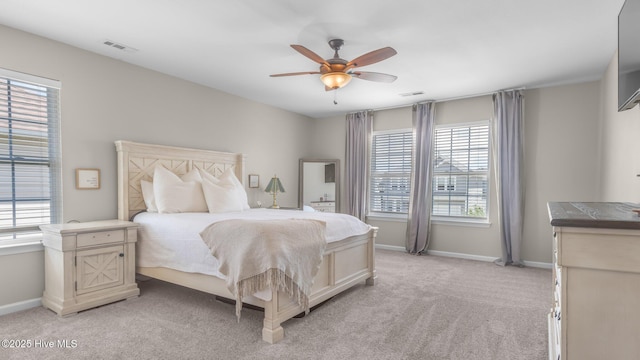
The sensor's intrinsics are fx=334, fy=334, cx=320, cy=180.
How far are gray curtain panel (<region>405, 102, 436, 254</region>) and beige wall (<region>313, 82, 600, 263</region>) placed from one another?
29 cm

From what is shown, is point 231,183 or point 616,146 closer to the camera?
point 616,146

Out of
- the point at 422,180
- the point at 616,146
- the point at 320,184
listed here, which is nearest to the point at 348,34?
the point at 616,146

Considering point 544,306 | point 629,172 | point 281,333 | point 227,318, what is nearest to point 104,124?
point 227,318

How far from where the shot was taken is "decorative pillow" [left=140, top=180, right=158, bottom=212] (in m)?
3.75

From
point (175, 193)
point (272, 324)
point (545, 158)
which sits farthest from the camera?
point (545, 158)

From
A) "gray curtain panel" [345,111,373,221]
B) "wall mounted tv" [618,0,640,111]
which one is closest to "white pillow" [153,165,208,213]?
"gray curtain panel" [345,111,373,221]

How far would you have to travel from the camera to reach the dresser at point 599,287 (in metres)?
1.19

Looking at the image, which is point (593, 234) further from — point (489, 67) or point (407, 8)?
point (489, 67)

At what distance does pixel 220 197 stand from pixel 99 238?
1.31m

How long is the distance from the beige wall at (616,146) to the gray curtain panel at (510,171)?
891mm

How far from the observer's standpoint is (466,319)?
2.84 metres

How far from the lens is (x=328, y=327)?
2664mm

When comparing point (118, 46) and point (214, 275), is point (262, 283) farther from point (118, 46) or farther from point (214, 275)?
point (118, 46)

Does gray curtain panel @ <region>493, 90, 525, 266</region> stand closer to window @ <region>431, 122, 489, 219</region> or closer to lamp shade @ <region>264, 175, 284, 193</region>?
window @ <region>431, 122, 489, 219</region>
